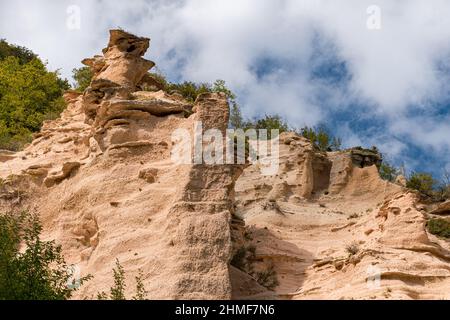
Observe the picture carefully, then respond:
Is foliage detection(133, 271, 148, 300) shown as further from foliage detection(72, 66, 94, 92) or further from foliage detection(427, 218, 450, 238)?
foliage detection(72, 66, 94, 92)

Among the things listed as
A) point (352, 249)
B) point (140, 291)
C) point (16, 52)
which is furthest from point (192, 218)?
point (16, 52)

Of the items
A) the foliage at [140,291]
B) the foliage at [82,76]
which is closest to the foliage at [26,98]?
the foliage at [82,76]

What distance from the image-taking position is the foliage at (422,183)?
36.0 meters

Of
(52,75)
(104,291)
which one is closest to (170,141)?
(104,291)

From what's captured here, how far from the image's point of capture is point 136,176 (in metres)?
22.6

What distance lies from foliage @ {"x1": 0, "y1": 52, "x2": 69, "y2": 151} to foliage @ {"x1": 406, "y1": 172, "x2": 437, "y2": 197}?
15142mm

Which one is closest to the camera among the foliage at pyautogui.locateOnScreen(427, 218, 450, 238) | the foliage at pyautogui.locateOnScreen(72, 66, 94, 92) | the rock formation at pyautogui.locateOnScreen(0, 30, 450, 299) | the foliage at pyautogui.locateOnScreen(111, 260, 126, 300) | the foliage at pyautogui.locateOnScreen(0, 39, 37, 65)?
the foliage at pyautogui.locateOnScreen(111, 260, 126, 300)

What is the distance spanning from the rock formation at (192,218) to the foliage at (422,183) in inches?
268

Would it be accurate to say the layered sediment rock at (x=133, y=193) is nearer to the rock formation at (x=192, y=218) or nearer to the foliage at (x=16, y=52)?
the rock formation at (x=192, y=218)

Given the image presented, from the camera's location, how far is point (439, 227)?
26625 millimetres

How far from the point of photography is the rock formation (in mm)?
19031

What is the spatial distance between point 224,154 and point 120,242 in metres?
3.21

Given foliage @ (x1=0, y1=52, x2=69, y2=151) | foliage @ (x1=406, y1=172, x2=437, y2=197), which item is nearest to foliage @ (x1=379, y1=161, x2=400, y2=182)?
foliage @ (x1=406, y1=172, x2=437, y2=197)
